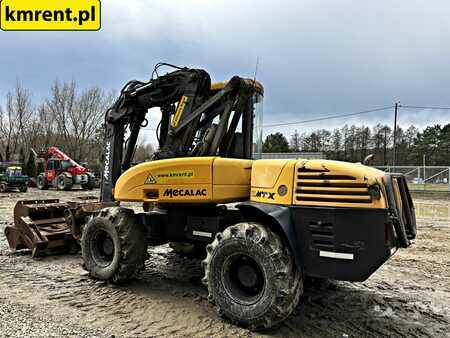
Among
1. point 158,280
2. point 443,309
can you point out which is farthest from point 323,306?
point 158,280

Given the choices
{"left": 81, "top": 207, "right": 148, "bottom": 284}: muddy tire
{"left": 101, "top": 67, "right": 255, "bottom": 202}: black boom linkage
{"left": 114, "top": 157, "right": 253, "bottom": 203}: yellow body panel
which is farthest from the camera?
{"left": 101, "top": 67, "right": 255, "bottom": 202}: black boom linkage

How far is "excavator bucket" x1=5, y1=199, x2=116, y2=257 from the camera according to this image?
6.34m

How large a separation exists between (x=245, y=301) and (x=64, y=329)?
1.80m

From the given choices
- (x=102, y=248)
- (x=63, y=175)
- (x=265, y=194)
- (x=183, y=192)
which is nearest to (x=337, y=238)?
(x=265, y=194)

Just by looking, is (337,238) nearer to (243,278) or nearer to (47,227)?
(243,278)

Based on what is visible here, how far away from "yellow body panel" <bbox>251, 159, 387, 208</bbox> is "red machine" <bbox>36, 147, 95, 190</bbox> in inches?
887

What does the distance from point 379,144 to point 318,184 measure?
201 ft

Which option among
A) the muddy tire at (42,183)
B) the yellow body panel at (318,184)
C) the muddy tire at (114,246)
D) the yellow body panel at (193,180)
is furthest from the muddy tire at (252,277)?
the muddy tire at (42,183)

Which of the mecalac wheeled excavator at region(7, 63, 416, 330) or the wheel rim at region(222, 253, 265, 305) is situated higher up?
the mecalac wheeled excavator at region(7, 63, 416, 330)

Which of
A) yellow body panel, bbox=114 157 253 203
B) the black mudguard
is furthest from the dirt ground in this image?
yellow body panel, bbox=114 157 253 203

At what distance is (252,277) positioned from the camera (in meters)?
3.94

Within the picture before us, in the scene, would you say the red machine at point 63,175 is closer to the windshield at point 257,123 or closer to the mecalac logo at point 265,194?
the windshield at point 257,123

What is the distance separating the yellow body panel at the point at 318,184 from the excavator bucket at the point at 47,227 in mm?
3100

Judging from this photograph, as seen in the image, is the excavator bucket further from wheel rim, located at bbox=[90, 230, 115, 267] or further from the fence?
the fence
